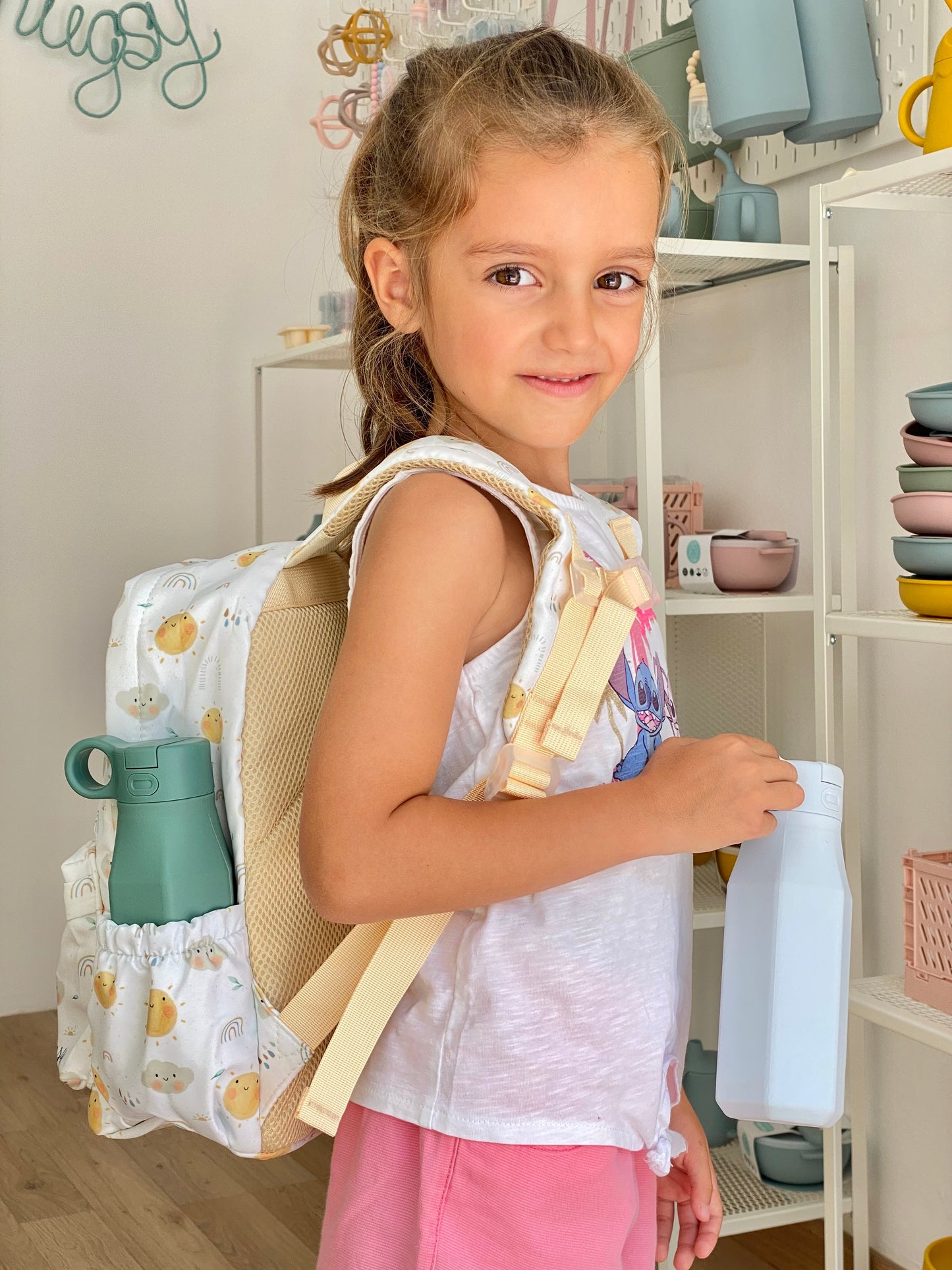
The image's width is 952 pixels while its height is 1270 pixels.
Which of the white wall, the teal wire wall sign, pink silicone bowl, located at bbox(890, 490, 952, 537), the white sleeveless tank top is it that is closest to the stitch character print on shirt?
the white sleeveless tank top

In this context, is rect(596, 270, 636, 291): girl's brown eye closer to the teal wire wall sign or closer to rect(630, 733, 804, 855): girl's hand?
rect(630, 733, 804, 855): girl's hand

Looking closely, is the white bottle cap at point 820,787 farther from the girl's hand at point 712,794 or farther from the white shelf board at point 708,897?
the white shelf board at point 708,897

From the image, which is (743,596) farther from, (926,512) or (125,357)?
(125,357)

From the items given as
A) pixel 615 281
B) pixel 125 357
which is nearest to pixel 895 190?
pixel 615 281

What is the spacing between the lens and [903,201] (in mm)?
1297

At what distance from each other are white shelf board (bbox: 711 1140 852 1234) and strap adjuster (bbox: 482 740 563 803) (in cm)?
102

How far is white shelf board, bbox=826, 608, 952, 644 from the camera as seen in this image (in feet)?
3.83

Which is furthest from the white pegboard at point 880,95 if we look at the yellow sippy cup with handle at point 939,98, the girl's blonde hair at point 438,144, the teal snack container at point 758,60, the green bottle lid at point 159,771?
the green bottle lid at point 159,771

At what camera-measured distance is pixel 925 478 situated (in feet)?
3.97

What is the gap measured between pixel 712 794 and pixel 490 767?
0.39ft

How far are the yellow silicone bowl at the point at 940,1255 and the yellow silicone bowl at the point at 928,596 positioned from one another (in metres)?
0.61

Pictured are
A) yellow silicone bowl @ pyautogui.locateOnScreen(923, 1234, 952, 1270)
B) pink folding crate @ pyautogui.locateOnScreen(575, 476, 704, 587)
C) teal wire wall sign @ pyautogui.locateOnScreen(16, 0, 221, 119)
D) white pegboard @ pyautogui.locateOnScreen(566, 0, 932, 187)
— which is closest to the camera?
yellow silicone bowl @ pyautogui.locateOnScreen(923, 1234, 952, 1270)

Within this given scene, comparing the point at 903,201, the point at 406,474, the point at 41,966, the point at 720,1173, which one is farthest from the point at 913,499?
the point at 41,966

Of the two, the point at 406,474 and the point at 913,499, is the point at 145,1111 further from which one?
the point at 913,499
